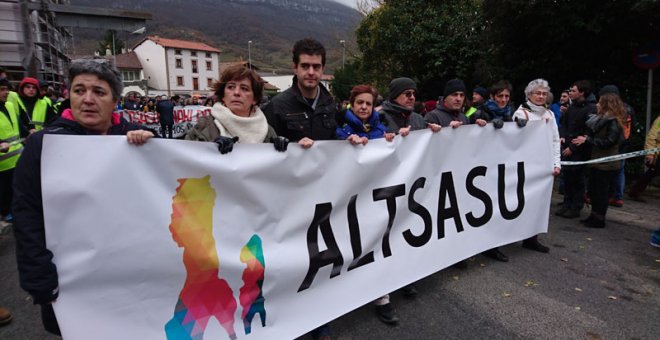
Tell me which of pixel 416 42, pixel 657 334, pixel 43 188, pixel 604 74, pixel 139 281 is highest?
pixel 416 42

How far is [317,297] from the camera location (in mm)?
2576

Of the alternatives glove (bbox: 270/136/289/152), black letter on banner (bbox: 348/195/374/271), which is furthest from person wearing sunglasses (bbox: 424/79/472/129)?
glove (bbox: 270/136/289/152)

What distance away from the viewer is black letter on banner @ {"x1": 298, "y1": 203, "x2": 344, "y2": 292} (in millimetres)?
2537

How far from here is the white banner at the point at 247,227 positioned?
1.78 meters

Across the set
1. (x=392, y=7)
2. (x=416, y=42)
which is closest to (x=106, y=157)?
(x=416, y=42)

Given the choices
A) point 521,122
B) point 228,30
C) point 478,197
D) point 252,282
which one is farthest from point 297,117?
point 228,30

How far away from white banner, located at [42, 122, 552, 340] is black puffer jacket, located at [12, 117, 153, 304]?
0.12 ft

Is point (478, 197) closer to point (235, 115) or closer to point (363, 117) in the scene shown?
point (363, 117)

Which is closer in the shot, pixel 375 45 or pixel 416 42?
pixel 416 42

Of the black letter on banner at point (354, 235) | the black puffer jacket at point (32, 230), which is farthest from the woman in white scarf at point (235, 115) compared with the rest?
the black puffer jacket at point (32, 230)

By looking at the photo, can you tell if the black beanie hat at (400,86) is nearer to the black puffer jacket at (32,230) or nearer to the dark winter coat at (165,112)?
the black puffer jacket at (32,230)

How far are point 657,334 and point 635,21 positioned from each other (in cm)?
660

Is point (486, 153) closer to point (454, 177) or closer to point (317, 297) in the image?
point (454, 177)

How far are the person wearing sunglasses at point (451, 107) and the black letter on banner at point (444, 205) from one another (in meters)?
0.58
